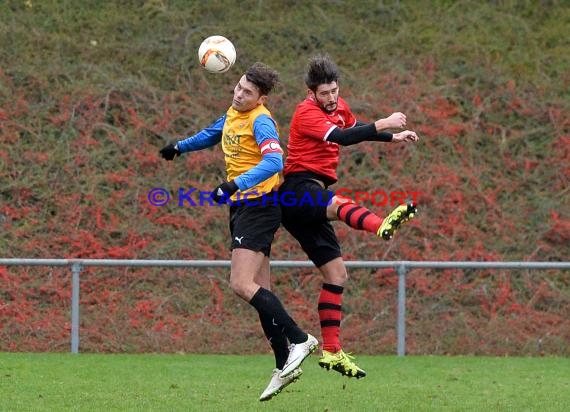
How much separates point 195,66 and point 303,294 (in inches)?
212

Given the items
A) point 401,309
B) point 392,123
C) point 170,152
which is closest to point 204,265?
point 401,309

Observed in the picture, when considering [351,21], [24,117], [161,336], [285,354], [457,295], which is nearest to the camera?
[285,354]

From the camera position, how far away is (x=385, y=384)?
29.0ft

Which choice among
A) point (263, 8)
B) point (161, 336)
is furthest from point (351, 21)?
point (161, 336)

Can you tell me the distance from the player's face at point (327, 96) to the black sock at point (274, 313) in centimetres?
143

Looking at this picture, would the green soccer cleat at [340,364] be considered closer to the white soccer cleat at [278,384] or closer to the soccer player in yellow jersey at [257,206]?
the soccer player in yellow jersey at [257,206]

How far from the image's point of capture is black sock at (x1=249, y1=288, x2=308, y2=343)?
720 centimetres

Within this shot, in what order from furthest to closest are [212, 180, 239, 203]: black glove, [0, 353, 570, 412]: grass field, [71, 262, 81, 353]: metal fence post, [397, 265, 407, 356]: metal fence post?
[397, 265, 407, 356]: metal fence post → [71, 262, 81, 353]: metal fence post → [0, 353, 570, 412]: grass field → [212, 180, 239, 203]: black glove

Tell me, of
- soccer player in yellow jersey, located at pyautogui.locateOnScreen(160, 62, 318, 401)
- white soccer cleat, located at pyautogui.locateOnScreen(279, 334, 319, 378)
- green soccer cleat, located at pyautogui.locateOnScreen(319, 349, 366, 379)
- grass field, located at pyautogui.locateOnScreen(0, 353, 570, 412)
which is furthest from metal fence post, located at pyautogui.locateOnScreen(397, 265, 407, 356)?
white soccer cleat, located at pyautogui.locateOnScreen(279, 334, 319, 378)

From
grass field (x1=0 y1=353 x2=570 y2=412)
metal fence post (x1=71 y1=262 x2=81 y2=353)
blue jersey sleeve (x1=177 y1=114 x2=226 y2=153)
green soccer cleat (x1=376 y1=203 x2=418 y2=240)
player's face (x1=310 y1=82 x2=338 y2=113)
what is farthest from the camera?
metal fence post (x1=71 y1=262 x2=81 y2=353)

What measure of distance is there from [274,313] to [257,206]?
758 millimetres

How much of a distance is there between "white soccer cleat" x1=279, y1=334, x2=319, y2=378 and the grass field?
266 millimetres

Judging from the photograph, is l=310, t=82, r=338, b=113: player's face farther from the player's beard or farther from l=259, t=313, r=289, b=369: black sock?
l=259, t=313, r=289, b=369: black sock

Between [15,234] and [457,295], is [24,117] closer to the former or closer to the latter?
[15,234]
